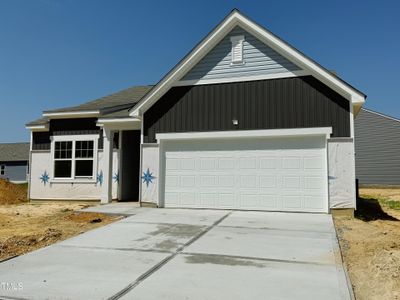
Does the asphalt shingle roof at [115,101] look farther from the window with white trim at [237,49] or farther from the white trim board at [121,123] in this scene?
the window with white trim at [237,49]

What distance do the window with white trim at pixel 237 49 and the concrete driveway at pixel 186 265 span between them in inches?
230

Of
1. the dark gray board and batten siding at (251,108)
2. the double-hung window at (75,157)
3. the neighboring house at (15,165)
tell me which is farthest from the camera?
the neighboring house at (15,165)

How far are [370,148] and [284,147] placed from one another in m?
19.6

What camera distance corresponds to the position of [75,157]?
15625mm

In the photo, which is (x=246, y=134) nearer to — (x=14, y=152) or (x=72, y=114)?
(x=72, y=114)

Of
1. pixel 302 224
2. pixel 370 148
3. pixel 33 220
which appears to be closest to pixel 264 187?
pixel 302 224

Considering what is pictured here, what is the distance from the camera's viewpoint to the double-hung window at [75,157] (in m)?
15.4

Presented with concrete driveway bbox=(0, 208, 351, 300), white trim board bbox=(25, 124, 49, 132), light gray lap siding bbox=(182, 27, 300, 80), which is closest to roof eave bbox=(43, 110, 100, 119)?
white trim board bbox=(25, 124, 49, 132)

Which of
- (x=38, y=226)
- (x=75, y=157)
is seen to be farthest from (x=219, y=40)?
(x=38, y=226)

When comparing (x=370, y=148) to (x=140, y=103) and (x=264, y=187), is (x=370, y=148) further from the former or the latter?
(x=140, y=103)

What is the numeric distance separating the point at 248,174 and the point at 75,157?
802cm

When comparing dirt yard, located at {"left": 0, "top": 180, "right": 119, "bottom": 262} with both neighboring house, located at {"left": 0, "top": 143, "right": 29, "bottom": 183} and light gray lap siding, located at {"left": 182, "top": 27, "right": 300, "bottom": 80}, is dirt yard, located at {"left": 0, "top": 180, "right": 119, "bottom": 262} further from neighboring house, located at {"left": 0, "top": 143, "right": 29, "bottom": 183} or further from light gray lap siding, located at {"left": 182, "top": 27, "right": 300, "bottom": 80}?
neighboring house, located at {"left": 0, "top": 143, "right": 29, "bottom": 183}

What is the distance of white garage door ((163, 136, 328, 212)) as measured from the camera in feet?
36.9

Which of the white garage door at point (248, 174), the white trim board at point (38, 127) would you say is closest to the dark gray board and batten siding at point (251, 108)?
Result: the white garage door at point (248, 174)
